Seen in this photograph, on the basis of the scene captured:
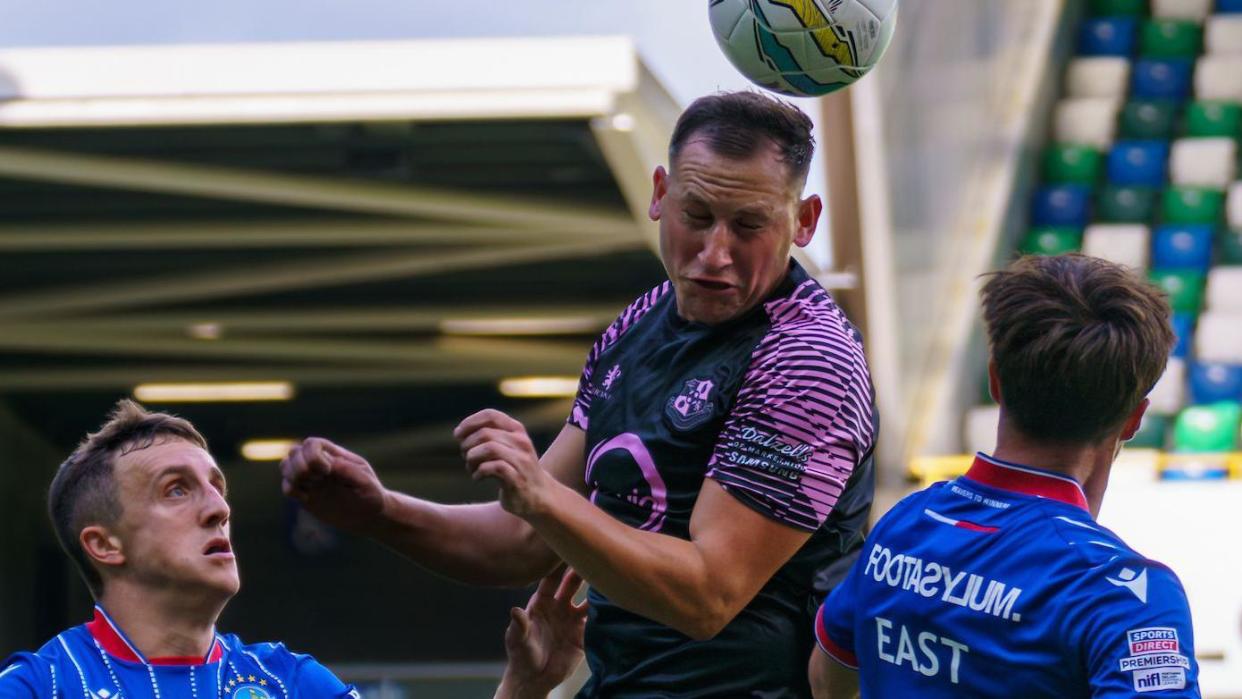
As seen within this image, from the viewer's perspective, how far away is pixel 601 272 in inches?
579

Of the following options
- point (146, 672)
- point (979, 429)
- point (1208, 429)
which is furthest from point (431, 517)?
point (1208, 429)

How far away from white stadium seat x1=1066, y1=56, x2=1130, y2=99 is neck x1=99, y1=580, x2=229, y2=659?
15507 mm

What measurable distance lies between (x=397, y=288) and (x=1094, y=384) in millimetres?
12544

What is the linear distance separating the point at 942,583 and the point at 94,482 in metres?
1.71

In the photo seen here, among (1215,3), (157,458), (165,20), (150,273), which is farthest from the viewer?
(1215,3)

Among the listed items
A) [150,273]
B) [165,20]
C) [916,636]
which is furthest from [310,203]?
[916,636]

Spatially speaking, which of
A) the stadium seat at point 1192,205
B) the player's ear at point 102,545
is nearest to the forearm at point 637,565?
the player's ear at point 102,545

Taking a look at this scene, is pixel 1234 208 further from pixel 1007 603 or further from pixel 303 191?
pixel 1007 603

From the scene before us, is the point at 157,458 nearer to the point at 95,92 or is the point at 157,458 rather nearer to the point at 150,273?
the point at 95,92

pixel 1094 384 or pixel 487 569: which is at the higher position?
pixel 1094 384

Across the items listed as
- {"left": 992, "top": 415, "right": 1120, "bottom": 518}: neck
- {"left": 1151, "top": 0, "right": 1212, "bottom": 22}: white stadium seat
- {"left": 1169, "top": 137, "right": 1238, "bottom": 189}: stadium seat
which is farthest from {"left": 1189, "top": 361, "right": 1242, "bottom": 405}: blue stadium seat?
{"left": 992, "top": 415, "right": 1120, "bottom": 518}: neck

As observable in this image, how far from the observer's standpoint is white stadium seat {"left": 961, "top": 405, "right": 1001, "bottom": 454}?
41.1ft

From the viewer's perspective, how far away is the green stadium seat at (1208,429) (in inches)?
504

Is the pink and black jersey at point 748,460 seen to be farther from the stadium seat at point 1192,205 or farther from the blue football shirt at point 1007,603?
the stadium seat at point 1192,205
